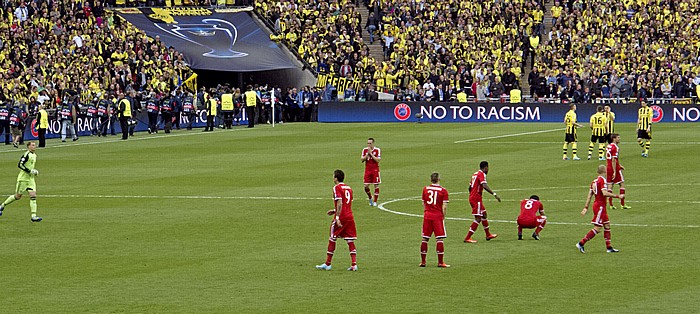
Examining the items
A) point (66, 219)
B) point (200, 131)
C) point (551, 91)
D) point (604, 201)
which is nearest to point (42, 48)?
point (200, 131)

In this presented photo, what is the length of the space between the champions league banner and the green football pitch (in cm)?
2417

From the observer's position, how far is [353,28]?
77125 millimetres

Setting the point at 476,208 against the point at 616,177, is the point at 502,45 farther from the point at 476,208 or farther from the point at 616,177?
the point at 476,208

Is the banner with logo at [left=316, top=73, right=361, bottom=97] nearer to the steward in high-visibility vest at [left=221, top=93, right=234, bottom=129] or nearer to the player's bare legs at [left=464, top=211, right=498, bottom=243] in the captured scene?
the steward in high-visibility vest at [left=221, top=93, right=234, bottom=129]

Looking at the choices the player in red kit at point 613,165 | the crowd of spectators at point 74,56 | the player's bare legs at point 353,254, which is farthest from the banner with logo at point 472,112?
the player's bare legs at point 353,254

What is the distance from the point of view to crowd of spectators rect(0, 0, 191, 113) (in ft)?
197

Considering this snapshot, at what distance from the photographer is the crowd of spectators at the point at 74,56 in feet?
197

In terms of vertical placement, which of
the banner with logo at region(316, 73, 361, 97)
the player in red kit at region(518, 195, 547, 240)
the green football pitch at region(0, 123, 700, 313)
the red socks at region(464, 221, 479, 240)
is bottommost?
the green football pitch at region(0, 123, 700, 313)

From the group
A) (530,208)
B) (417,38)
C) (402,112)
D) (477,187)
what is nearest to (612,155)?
(530,208)

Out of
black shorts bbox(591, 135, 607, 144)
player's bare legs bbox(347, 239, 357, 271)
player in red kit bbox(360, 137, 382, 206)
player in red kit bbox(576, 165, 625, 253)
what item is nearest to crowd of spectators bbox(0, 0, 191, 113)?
black shorts bbox(591, 135, 607, 144)

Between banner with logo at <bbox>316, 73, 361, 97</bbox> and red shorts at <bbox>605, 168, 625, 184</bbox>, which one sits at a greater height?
banner with logo at <bbox>316, 73, 361, 97</bbox>

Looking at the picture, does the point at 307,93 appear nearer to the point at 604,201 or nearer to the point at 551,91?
the point at 551,91

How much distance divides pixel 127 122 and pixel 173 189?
72.3 feet

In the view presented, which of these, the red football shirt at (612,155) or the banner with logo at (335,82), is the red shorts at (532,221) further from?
the banner with logo at (335,82)
